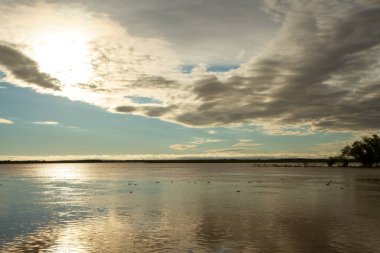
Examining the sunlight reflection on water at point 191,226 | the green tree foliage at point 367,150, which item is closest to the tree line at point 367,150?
the green tree foliage at point 367,150

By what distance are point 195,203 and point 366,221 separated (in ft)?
63.9

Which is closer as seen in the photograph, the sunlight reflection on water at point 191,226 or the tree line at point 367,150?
the sunlight reflection on water at point 191,226

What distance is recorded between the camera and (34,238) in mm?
25766

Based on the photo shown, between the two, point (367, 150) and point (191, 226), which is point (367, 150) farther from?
point (191, 226)

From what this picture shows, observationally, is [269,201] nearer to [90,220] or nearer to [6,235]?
[90,220]

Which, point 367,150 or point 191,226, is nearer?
point 191,226

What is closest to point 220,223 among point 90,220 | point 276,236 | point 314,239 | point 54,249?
point 276,236

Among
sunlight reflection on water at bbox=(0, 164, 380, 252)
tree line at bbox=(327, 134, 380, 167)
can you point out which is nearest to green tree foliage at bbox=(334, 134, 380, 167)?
tree line at bbox=(327, 134, 380, 167)

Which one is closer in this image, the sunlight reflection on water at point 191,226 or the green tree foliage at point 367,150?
the sunlight reflection on water at point 191,226

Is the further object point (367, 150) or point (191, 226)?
point (367, 150)

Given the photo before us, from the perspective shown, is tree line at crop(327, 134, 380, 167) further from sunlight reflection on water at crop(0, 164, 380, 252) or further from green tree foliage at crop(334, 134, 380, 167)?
sunlight reflection on water at crop(0, 164, 380, 252)

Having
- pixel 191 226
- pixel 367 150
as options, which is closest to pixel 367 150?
pixel 367 150

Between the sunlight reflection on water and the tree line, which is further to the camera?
the tree line

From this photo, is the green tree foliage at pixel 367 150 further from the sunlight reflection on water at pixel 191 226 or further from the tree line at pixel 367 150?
the sunlight reflection on water at pixel 191 226
